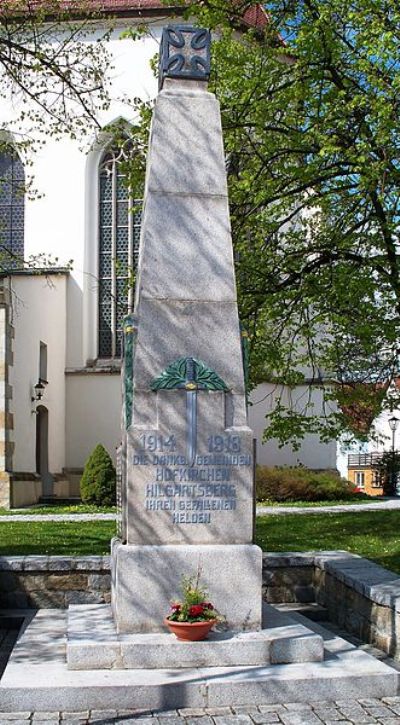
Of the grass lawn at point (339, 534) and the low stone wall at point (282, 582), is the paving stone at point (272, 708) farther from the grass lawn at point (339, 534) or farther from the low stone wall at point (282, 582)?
the grass lawn at point (339, 534)

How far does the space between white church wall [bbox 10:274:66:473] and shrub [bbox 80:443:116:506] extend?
1.85 meters

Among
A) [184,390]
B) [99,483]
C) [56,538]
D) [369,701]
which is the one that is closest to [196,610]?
[369,701]

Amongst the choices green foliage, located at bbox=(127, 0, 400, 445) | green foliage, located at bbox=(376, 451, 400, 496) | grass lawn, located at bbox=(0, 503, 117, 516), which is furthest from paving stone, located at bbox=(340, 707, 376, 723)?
green foliage, located at bbox=(376, 451, 400, 496)

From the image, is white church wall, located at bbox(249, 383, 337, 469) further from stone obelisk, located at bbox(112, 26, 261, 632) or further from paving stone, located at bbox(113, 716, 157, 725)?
paving stone, located at bbox(113, 716, 157, 725)

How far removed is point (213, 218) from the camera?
7.90 meters

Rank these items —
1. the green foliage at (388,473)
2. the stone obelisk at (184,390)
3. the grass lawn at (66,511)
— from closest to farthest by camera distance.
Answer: the stone obelisk at (184,390)
the grass lawn at (66,511)
the green foliage at (388,473)

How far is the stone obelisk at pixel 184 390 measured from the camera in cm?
734

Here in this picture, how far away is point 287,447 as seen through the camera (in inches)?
1052

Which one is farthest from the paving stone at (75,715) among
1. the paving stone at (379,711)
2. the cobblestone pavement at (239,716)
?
the paving stone at (379,711)

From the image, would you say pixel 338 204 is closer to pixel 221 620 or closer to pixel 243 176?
pixel 243 176

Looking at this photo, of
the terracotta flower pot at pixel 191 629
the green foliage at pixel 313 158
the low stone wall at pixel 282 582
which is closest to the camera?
the terracotta flower pot at pixel 191 629

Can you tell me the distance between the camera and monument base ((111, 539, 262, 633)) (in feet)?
23.7

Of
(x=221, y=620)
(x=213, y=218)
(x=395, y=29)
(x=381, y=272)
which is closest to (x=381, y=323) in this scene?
(x=381, y=272)

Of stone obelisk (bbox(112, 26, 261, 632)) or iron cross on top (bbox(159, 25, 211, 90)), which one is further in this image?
iron cross on top (bbox(159, 25, 211, 90))
